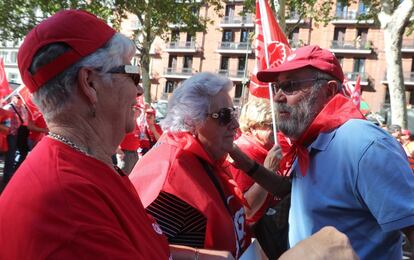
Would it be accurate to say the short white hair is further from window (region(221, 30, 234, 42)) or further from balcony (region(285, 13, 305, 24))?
window (region(221, 30, 234, 42))

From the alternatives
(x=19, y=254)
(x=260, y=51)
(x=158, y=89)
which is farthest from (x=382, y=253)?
(x=158, y=89)

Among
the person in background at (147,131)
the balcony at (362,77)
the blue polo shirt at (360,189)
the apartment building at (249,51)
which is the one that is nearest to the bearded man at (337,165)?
the blue polo shirt at (360,189)

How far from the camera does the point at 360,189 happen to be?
5.97 ft

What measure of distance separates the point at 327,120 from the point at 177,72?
5077 centimetres

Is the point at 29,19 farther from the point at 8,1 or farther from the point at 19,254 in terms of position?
the point at 19,254

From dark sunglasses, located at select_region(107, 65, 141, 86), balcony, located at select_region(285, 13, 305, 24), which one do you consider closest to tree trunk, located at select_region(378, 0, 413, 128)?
dark sunglasses, located at select_region(107, 65, 141, 86)

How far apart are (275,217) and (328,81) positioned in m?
0.84

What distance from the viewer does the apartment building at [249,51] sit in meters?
42.6

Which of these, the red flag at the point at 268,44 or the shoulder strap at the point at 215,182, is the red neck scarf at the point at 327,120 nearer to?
the shoulder strap at the point at 215,182

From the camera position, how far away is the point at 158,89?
5384 cm

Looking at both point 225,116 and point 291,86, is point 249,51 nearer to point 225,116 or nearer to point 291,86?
point 225,116

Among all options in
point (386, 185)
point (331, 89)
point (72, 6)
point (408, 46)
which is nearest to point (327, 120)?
point (331, 89)

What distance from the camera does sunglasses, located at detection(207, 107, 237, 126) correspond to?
255 cm

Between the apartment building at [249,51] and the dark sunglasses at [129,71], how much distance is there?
36322mm
